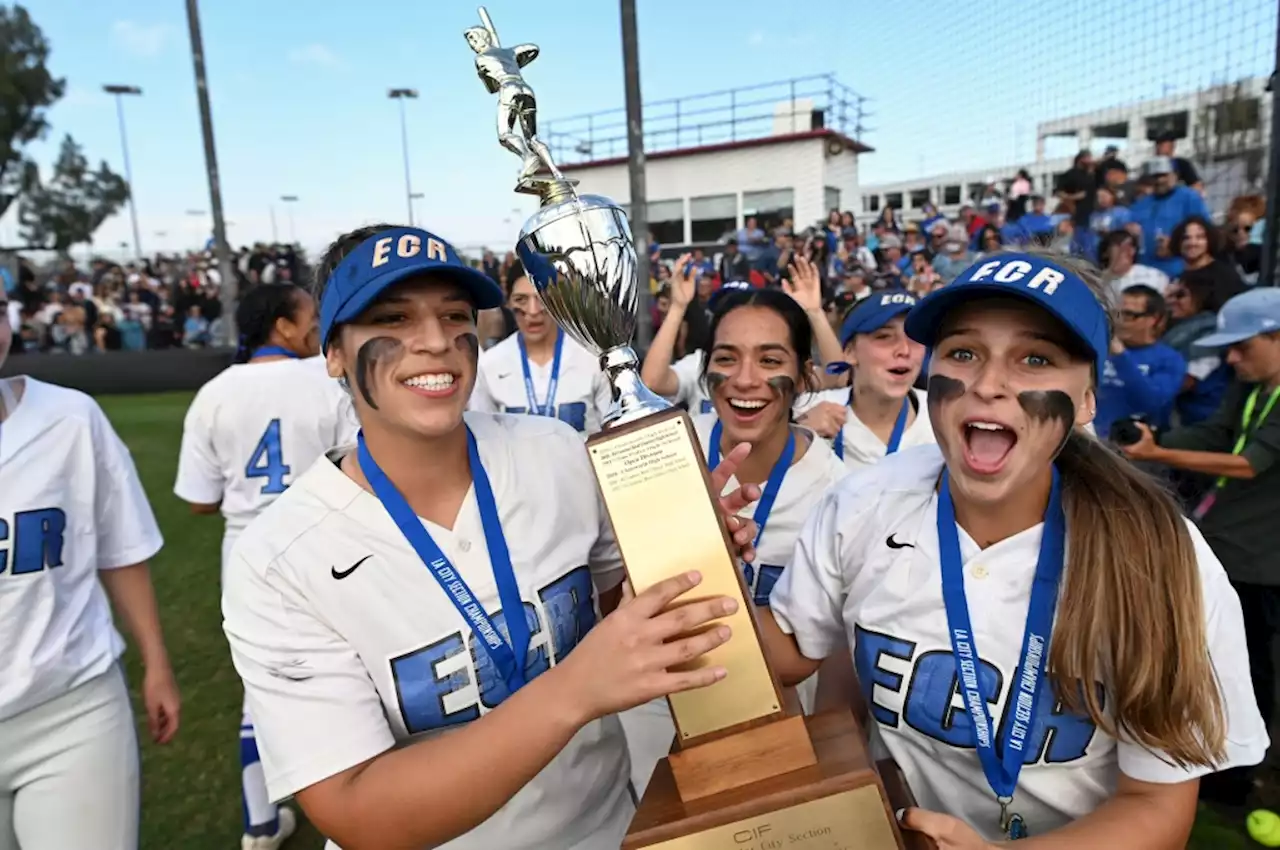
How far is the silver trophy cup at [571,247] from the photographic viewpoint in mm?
1520

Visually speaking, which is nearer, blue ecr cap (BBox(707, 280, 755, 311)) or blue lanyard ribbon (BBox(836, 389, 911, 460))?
blue ecr cap (BBox(707, 280, 755, 311))

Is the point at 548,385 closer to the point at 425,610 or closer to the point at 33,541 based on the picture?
the point at 33,541

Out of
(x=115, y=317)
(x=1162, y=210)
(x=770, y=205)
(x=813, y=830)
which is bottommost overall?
(x=813, y=830)

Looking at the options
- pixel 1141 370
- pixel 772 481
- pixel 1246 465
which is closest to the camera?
pixel 772 481

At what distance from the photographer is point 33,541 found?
2.01 m

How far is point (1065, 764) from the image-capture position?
147 cm

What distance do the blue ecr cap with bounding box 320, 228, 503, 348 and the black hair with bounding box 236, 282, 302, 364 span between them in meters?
2.16

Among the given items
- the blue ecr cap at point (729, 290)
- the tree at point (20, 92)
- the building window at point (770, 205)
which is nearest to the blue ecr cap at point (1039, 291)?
the blue ecr cap at point (729, 290)

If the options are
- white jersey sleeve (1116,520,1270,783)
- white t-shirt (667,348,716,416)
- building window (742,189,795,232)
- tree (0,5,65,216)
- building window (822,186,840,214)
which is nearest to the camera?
white jersey sleeve (1116,520,1270,783)

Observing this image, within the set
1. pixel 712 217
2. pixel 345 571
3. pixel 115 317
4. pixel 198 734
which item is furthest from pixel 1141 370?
pixel 115 317

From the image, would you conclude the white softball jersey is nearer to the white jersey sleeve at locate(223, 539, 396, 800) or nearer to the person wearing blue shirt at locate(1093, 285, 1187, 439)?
the white jersey sleeve at locate(223, 539, 396, 800)

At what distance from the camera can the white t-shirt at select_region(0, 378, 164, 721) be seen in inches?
77.3

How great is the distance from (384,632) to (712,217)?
21.3 m

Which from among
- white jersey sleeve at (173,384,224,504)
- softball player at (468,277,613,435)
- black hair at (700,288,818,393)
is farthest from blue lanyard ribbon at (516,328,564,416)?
black hair at (700,288,818,393)
